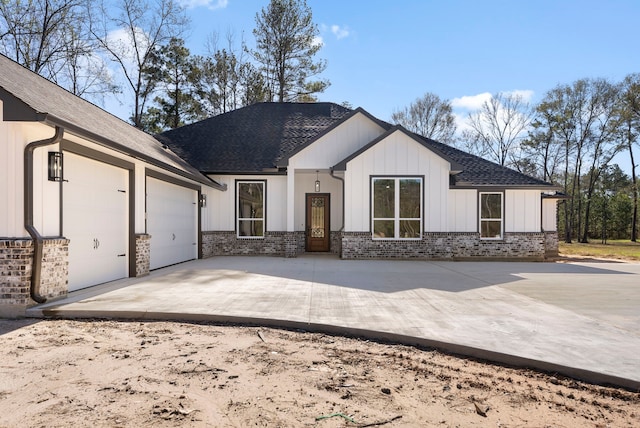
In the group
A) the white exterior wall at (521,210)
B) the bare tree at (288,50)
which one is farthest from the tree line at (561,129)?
the white exterior wall at (521,210)

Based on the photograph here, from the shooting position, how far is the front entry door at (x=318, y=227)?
1541 cm

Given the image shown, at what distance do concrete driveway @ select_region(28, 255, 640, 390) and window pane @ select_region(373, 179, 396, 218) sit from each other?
3.22 m

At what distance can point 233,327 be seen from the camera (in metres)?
5.04

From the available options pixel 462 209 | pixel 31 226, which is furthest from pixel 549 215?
pixel 31 226

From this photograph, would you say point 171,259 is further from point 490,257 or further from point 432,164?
point 490,257

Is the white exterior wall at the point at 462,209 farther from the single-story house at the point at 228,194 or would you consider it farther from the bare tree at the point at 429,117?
the bare tree at the point at 429,117

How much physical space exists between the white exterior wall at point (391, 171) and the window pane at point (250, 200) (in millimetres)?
3438

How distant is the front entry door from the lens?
15.4 m

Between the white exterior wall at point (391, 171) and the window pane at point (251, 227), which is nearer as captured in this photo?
the white exterior wall at point (391, 171)

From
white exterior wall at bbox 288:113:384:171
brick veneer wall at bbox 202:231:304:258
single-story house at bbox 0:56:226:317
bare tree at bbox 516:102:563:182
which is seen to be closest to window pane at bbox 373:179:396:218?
white exterior wall at bbox 288:113:384:171

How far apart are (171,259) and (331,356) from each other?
849cm

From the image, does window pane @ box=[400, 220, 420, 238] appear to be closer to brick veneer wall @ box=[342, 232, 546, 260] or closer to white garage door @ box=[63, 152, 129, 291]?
brick veneer wall @ box=[342, 232, 546, 260]

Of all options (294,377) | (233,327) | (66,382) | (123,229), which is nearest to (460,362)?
(294,377)

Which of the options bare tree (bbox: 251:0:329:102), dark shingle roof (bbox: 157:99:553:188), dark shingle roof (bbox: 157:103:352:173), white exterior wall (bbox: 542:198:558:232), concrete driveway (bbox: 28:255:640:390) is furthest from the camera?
bare tree (bbox: 251:0:329:102)
